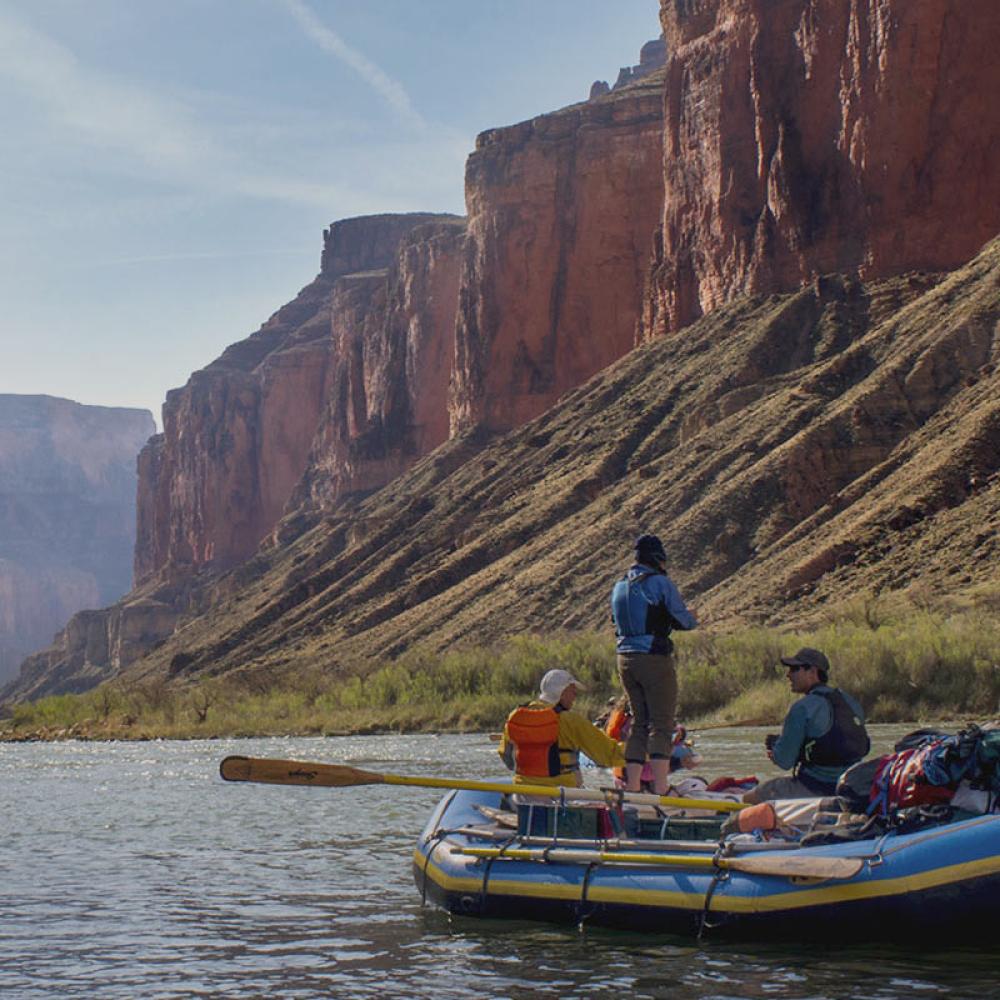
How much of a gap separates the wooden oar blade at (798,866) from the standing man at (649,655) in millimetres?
2756

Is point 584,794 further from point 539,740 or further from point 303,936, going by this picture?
point 303,936

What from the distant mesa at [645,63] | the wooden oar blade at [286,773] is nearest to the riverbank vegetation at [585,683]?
the wooden oar blade at [286,773]

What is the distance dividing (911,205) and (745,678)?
28037 millimetres

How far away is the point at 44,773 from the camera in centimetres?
3497

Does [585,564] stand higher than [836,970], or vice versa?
[585,564]

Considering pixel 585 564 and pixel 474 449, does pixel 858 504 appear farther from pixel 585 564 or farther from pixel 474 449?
pixel 474 449

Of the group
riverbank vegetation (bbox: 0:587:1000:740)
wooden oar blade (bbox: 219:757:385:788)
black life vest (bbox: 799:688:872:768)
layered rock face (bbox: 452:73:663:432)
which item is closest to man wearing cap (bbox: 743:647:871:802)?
black life vest (bbox: 799:688:872:768)

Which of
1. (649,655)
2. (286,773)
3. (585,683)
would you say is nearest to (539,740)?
(649,655)

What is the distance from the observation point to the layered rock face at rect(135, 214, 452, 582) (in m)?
154

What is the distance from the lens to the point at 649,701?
1462cm

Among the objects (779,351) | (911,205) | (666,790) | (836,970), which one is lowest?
(836,970)

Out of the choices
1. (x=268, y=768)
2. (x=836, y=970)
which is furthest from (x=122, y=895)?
(x=836, y=970)

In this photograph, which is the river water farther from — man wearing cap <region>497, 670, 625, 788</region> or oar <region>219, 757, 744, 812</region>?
man wearing cap <region>497, 670, 625, 788</region>

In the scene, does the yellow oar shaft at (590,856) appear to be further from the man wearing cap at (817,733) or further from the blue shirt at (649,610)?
the blue shirt at (649,610)
